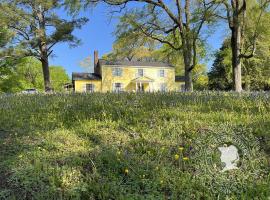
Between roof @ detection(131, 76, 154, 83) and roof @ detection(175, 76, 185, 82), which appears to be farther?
roof @ detection(175, 76, 185, 82)

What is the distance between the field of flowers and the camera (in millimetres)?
3486

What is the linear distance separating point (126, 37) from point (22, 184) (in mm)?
21210

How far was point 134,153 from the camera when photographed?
13.7 feet

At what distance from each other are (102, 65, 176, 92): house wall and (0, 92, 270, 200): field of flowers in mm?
44746

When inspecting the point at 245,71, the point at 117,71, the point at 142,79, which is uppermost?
the point at 117,71

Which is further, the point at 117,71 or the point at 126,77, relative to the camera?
the point at 126,77

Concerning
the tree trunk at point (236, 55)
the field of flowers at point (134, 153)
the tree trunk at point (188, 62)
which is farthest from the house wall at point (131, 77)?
the field of flowers at point (134, 153)

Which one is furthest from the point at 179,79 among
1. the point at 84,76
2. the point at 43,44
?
the point at 43,44

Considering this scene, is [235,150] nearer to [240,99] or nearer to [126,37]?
[240,99]

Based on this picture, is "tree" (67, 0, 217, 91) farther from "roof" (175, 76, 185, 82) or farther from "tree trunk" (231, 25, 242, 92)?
"roof" (175, 76, 185, 82)

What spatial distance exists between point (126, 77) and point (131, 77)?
92 cm

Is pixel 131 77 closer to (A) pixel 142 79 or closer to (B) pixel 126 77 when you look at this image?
(B) pixel 126 77

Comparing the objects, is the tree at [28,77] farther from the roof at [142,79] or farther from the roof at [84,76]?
the roof at [142,79]

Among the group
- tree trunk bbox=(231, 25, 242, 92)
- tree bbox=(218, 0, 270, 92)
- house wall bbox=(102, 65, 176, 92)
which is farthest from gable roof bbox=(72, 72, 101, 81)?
tree trunk bbox=(231, 25, 242, 92)
